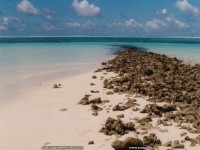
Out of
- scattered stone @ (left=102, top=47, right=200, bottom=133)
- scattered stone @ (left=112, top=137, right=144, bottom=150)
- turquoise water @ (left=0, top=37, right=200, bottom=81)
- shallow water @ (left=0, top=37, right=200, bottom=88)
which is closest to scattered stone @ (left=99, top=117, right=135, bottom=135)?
scattered stone @ (left=112, top=137, right=144, bottom=150)

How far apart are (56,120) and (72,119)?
0.55 meters

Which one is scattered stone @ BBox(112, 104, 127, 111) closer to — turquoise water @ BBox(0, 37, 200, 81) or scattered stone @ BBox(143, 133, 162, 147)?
scattered stone @ BBox(143, 133, 162, 147)

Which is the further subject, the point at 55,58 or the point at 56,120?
the point at 55,58

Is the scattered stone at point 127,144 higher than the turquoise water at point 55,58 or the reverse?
higher

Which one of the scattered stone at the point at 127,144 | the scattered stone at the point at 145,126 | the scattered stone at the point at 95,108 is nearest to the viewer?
the scattered stone at the point at 127,144

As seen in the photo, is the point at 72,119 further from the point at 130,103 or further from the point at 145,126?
the point at 130,103

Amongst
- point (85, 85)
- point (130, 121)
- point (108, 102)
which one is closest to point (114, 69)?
point (85, 85)

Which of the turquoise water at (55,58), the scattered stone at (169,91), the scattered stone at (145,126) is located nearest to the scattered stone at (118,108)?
the scattered stone at (169,91)

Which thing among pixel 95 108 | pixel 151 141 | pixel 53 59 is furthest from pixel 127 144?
pixel 53 59

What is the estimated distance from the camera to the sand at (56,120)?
391 inches

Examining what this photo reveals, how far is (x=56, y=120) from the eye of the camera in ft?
39.5

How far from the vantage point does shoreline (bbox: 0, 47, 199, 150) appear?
10.0 meters

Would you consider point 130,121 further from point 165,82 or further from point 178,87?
point 165,82

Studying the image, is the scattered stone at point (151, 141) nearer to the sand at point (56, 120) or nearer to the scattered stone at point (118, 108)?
the sand at point (56, 120)
